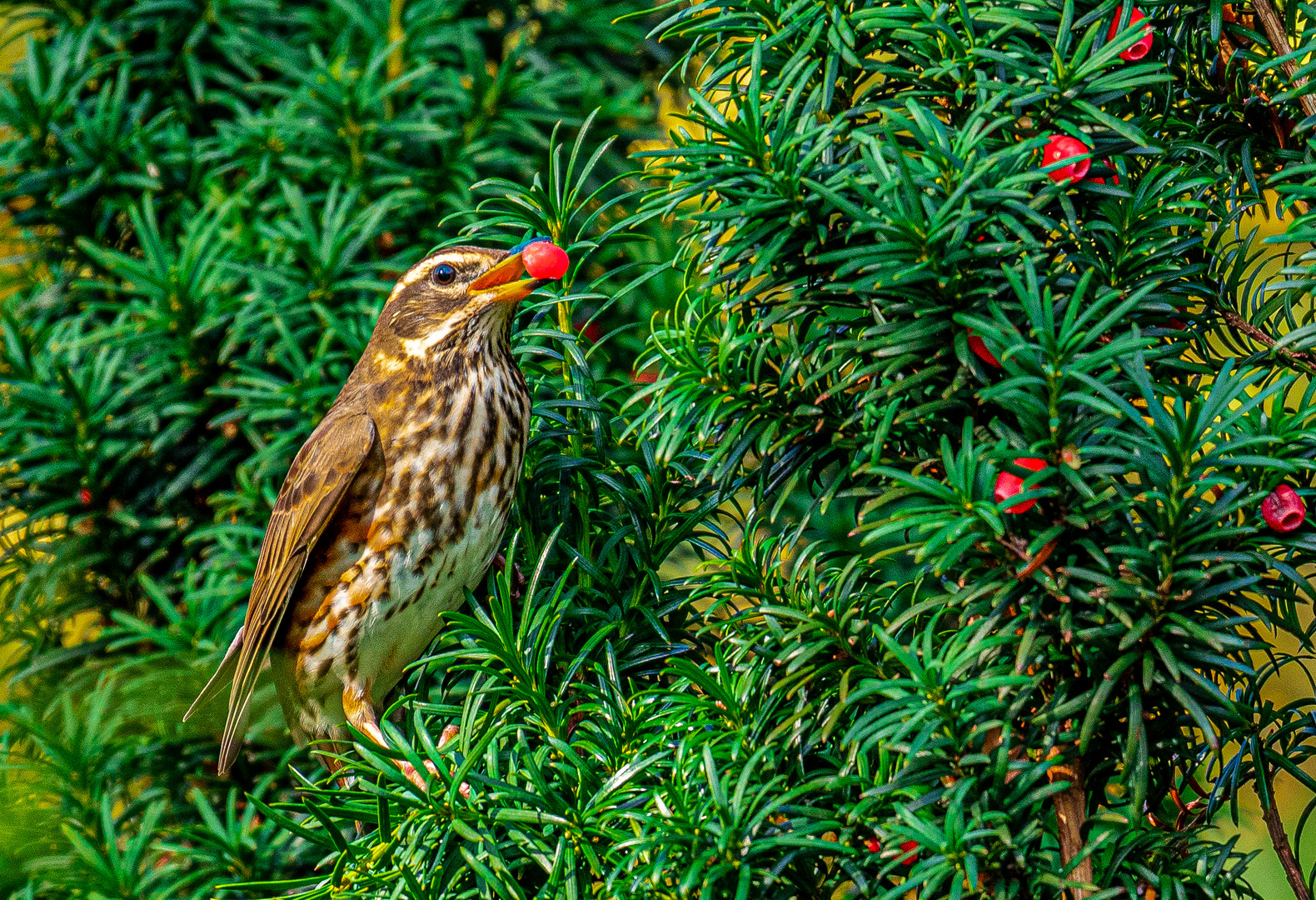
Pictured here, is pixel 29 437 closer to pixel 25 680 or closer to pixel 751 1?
pixel 25 680

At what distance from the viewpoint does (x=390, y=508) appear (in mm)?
2314

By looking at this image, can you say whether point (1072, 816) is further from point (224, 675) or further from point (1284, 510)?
point (224, 675)

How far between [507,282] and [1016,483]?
1151 mm

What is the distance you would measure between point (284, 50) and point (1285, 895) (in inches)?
114

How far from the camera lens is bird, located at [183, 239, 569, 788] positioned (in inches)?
87.1

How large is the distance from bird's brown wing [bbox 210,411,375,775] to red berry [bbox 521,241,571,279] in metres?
0.74

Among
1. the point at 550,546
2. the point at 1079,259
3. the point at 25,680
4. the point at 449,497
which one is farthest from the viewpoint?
the point at 25,680

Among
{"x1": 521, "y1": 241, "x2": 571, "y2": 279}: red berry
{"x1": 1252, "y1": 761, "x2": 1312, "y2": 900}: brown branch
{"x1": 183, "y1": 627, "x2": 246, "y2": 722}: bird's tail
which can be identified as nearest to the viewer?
{"x1": 1252, "y1": 761, "x2": 1312, "y2": 900}: brown branch

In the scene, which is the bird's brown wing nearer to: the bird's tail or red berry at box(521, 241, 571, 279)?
the bird's tail

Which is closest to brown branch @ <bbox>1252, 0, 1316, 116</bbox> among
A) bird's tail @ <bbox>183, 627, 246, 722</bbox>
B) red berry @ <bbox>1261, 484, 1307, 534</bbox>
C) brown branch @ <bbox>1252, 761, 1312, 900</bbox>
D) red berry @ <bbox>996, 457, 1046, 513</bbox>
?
red berry @ <bbox>1261, 484, 1307, 534</bbox>

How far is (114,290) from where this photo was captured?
2.75 m

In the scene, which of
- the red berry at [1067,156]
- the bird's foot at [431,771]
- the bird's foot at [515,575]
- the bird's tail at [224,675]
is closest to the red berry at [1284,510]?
the red berry at [1067,156]

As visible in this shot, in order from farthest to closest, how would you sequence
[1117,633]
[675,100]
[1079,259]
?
[675,100]
[1079,259]
[1117,633]

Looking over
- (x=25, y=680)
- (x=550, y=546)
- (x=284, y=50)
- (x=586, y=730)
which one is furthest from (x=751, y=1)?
(x=25, y=680)
